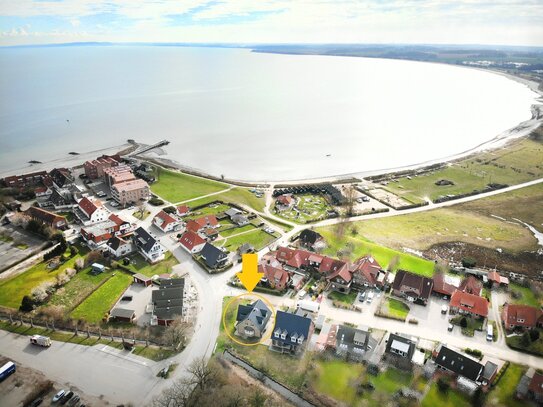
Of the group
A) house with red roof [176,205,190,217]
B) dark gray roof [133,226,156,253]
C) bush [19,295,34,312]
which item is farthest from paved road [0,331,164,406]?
house with red roof [176,205,190,217]

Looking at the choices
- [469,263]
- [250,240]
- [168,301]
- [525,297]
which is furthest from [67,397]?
[525,297]

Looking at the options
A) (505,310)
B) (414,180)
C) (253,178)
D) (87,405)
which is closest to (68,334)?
(87,405)

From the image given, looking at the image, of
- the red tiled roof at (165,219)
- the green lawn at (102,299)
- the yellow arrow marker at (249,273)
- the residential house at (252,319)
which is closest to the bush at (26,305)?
the green lawn at (102,299)

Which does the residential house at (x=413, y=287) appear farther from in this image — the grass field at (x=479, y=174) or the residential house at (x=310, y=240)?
the grass field at (x=479, y=174)

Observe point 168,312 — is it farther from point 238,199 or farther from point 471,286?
point 238,199

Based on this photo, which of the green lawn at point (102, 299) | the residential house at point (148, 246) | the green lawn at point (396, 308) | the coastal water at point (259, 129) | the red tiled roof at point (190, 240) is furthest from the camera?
the coastal water at point (259, 129)

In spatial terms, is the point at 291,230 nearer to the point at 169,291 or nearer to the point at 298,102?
the point at 169,291

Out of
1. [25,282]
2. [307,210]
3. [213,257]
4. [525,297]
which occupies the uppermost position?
[525,297]
